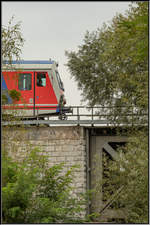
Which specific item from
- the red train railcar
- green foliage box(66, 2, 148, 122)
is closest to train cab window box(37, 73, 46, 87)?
the red train railcar

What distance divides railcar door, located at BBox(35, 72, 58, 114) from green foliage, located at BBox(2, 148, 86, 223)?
32.9ft

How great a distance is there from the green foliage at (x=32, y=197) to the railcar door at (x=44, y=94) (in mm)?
10022

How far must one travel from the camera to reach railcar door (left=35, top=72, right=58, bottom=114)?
21656 mm

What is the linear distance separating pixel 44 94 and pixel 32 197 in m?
12.3

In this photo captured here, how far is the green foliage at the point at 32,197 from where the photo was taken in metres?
9.09

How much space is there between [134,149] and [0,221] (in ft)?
16.4

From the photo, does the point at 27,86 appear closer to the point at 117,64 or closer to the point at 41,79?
the point at 41,79

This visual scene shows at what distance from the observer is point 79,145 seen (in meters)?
19.9

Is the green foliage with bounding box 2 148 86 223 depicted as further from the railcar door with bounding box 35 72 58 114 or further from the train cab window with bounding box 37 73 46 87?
the train cab window with bounding box 37 73 46 87

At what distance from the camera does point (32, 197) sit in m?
9.89

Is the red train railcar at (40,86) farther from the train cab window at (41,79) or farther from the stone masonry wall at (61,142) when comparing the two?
the stone masonry wall at (61,142)

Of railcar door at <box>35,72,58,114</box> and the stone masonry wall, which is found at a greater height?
railcar door at <box>35,72,58,114</box>

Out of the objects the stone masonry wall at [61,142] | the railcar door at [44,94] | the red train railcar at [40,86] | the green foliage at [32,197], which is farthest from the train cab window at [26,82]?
the green foliage at [32,197]

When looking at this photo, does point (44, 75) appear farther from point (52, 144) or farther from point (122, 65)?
point (122, 65)
